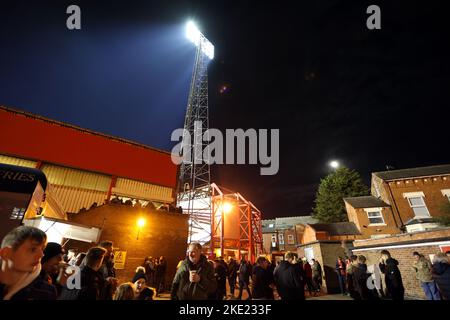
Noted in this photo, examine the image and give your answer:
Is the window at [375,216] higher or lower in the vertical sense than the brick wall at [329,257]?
higher

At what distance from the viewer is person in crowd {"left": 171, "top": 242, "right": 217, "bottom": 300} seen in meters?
3.59

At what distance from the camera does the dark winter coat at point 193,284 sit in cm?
360

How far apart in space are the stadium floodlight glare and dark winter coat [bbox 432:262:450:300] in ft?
103

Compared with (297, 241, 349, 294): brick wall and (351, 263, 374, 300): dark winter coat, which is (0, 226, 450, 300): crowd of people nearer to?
(351, 263, 374, 300): dark winter coat

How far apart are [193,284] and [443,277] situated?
20.6 ft

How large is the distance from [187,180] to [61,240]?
16.3 m

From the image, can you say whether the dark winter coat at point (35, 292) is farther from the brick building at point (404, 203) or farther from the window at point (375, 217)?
the window at point (375, 217)

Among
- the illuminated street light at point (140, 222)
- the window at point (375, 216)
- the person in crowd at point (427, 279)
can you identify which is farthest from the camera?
the window at point (375, 216)

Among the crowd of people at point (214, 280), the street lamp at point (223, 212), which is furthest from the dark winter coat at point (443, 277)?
the street lamp at point (223, 212)

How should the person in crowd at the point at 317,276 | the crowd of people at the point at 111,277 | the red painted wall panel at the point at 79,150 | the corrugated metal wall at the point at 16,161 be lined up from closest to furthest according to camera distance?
the crowd of people at the point at 111,277 → the person in crowd at the point at 317,276 → the corrugated metal wall at the point at 16,161 → the red painted wall panel at the point at 79,150

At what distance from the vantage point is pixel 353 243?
523 inches

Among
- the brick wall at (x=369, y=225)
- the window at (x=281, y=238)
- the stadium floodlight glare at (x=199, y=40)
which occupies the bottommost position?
the brick wall at (x=369, y=225)

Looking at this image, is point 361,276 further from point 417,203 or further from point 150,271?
point 417,203

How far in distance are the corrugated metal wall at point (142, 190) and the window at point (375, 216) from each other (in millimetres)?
20051
